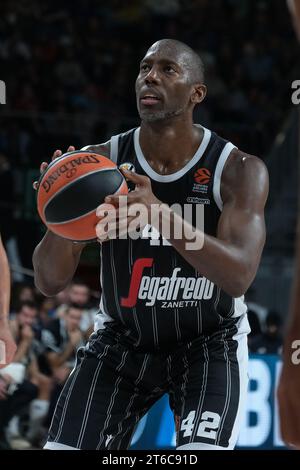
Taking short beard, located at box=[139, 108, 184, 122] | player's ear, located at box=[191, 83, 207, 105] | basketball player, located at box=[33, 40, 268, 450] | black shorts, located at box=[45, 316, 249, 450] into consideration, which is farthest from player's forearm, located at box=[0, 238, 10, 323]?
player's ear, located at box=[191, 83, 207, 105]

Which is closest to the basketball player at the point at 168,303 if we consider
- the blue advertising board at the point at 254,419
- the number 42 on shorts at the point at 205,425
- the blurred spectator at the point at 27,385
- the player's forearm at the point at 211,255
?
the number 42 on shorts at the point at 205,425

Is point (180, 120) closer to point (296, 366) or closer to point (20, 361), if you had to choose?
point (296, 366)

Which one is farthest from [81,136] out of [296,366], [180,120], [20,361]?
[296,366]

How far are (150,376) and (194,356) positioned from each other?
0.22m

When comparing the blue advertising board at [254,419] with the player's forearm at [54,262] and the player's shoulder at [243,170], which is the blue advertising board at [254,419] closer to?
the player's forearm at [54,262]

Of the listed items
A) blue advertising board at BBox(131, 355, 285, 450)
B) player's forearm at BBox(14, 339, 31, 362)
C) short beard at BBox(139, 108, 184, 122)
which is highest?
short beard at BBox(139, 108, 184, 122)

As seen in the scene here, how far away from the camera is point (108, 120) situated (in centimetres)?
1202

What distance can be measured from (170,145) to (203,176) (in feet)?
0.78

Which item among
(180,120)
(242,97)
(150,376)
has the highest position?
(242,97)

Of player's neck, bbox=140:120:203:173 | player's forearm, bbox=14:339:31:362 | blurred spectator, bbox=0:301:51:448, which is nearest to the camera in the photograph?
player's neck, bbox=140:120:203:173

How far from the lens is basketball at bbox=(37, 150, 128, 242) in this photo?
3.60 m

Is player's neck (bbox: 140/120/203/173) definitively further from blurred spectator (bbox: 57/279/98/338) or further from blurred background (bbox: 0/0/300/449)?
blurred spectator (bbox: 57/279/98/338)

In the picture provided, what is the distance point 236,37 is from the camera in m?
15.1

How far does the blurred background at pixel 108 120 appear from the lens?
8.20 m
